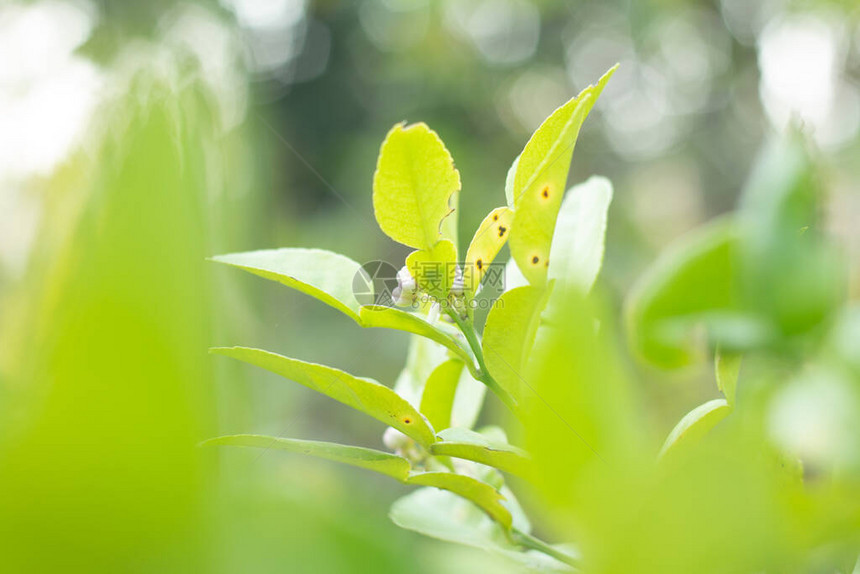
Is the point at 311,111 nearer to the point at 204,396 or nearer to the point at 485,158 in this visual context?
the point at 485,158

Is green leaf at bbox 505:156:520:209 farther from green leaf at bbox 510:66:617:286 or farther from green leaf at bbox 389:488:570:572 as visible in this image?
green leaf at bbox 389:488:570:572

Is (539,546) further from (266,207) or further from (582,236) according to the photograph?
(266,207)

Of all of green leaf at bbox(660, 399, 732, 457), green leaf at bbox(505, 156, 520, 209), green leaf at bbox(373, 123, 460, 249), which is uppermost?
green leaf at bbox(505, 156, 520, 209)

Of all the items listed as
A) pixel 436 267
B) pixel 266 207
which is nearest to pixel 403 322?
pixel 436 267

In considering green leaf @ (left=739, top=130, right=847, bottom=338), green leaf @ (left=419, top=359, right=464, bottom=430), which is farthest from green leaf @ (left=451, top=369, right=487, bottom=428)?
green leaf @ (left=739, top=130, right=847, bottom=338)

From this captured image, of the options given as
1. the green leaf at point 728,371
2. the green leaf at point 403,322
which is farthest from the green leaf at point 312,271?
the green leaf at point 728,371

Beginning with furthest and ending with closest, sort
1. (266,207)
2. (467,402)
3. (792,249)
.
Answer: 1. (266,207)
2. (467,402)
3. (792,249)

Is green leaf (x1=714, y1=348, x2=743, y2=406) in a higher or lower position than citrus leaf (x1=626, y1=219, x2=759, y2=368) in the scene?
lower
